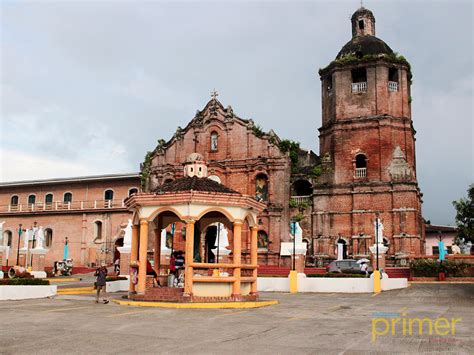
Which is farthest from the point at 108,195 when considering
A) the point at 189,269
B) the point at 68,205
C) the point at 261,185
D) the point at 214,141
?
the point at 189,269

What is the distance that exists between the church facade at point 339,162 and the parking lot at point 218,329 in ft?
65.1

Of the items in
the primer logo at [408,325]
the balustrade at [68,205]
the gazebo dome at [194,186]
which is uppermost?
the balustrade at [68,205]

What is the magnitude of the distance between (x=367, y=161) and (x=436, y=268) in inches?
361

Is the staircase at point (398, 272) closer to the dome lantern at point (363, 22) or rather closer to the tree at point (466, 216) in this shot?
the tree at point (466, 216)

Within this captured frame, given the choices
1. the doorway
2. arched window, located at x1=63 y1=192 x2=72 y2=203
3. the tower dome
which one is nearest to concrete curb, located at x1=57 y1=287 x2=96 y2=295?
the doorway

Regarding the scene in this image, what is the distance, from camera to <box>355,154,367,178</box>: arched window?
38.9m

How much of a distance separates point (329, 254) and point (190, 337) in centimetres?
2863

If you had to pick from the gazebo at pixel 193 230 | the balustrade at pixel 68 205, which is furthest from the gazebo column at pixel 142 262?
the balustrade at pixel 68 205

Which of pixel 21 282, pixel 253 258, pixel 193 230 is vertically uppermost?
pixel 193 230

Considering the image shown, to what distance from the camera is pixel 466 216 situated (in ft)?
117

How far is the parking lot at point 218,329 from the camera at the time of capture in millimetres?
9727

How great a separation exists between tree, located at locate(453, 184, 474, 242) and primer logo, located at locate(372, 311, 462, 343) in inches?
849

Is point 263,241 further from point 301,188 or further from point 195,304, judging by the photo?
point 195,304

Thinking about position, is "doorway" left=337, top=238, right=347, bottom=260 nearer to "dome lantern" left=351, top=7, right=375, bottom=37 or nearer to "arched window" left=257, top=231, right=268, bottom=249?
"arched window" left=257, top=231, right=268, bottom=249
